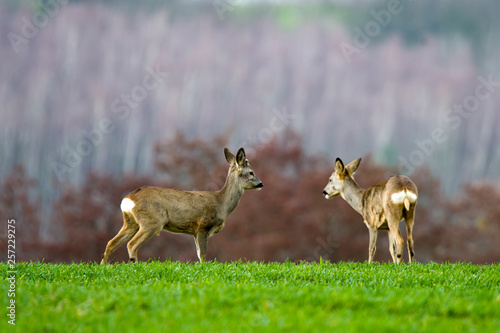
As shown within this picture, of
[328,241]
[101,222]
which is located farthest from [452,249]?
[101,222]

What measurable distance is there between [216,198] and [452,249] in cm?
1994

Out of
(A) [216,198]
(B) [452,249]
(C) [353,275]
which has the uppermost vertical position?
(A) [216,198]

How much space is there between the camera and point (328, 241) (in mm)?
27062

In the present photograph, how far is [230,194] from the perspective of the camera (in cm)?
1171

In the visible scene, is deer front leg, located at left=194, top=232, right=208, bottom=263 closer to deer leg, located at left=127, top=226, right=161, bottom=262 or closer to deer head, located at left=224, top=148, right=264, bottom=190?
deer leg, located at left=127, top=226, right=161, bottom=262

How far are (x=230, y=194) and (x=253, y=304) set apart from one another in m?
5.49

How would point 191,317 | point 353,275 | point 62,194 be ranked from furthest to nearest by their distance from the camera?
point 62,194, point 353,275, point 191,317

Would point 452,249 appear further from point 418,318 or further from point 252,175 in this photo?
point 418,318

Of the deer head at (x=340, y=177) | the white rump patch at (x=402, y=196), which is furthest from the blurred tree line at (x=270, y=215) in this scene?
the white rump patch at (x=402, y=196)

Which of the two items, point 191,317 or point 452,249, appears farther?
point 452,249

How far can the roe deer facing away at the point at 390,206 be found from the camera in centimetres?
1121

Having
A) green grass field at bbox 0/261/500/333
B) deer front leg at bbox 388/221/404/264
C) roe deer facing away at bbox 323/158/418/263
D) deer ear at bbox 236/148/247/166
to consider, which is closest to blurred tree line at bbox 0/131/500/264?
roe deer facing away at bbox 323/158/418/263

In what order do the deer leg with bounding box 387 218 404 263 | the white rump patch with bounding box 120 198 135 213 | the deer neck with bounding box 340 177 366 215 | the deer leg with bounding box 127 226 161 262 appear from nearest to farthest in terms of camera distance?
the deer leg with bounding box 127 226 161 262 → the white rump patch with bounding box 120 198 135 213 → the deer leg with bounding box 387 218 404 263 → the deer neck with bounding box 340 177 366 215

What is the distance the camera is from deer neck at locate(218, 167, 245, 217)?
454 inches
